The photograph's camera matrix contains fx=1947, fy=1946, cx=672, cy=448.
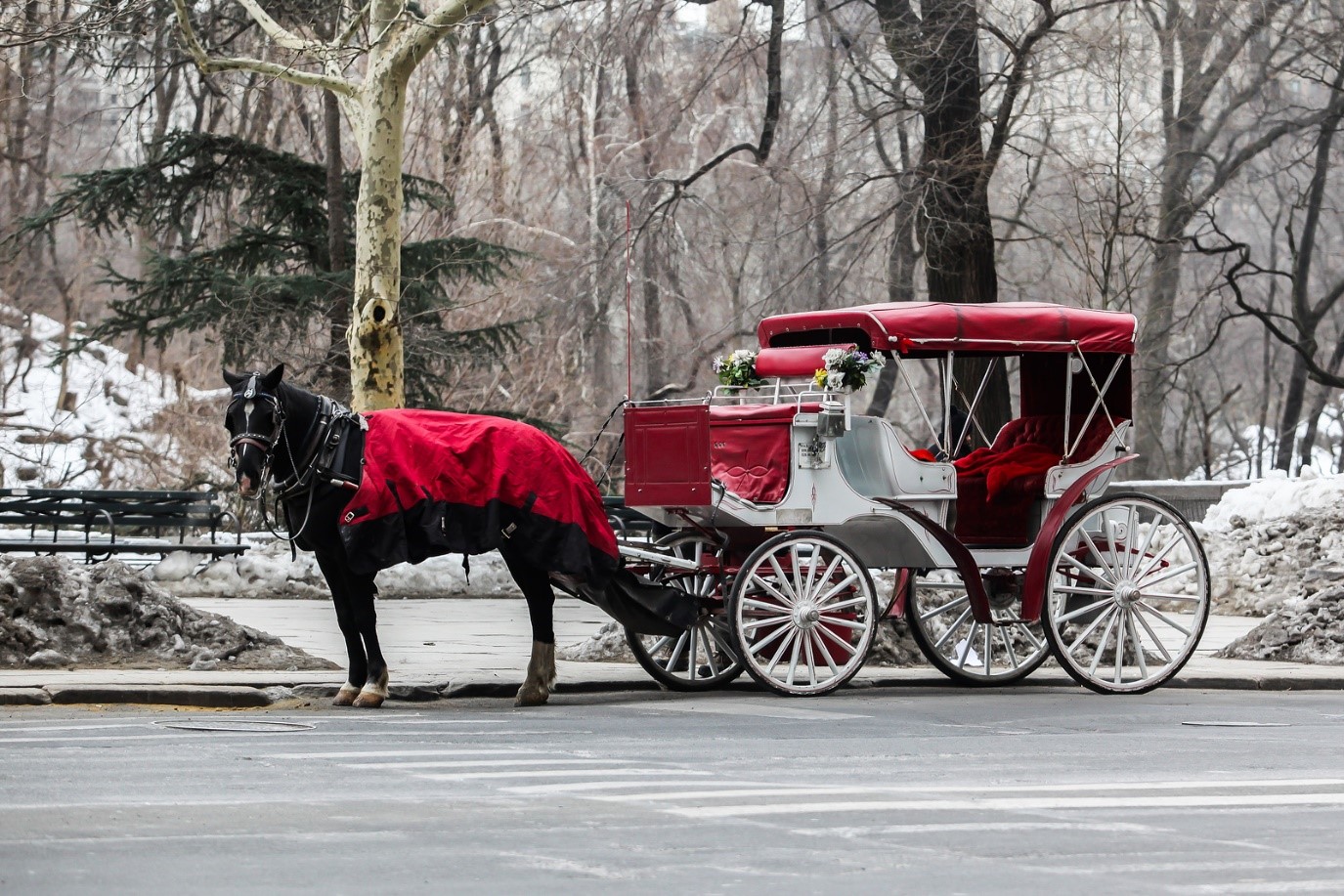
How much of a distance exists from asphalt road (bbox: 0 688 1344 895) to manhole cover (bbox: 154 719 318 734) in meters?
0.05

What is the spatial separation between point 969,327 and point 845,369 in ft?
3.03

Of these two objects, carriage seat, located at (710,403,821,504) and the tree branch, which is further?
the tree branch

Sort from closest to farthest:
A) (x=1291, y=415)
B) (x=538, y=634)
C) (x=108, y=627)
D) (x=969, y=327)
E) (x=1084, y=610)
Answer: (x=538, y=634), (x=969, y=327), (x=1084, y=610), (x=108, y=627), (x=1291, y=415)

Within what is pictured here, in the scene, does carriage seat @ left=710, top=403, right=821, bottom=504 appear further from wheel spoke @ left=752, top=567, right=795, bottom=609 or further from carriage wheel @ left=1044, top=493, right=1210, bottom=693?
carriage wheel @ left=1044, top=493, right=1210, bottom=693

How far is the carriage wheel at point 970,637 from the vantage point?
14.1 meters

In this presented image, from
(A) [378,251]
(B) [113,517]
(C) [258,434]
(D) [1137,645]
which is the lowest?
(D) [1137,645]

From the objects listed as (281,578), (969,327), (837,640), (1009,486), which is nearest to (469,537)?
(837,640)

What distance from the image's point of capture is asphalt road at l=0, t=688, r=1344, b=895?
6.21 metres

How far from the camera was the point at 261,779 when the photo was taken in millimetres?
8375

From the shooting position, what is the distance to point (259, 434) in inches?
455

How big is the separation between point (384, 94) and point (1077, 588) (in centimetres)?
1073

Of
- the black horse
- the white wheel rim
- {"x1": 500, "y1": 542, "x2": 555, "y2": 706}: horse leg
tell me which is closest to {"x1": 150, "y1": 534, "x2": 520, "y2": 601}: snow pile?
{"x1": 500, "y1": 542, "x2": 555, "y2": 706}: horse leg

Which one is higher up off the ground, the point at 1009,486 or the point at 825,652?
the point at 1009,486

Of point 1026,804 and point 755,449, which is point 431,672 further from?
point 1026,804
